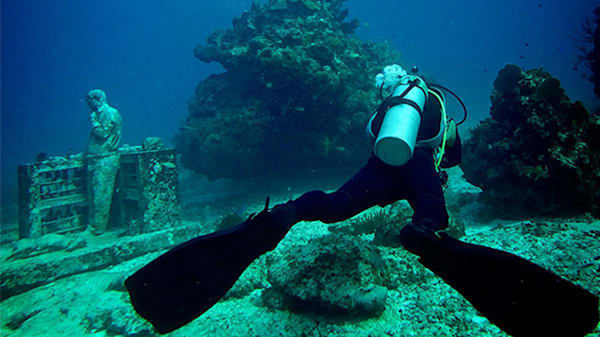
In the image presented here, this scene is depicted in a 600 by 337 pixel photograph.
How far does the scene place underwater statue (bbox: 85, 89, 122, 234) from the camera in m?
7.78

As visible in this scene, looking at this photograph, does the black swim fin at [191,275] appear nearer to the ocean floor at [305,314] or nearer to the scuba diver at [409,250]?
the scuba diver at [409,250]

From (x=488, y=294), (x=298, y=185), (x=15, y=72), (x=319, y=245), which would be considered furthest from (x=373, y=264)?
(x=15, y=72)

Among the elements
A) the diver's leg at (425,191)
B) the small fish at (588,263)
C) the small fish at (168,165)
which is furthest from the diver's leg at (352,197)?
the small fish at (168,165)

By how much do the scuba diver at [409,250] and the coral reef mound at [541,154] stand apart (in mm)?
3591

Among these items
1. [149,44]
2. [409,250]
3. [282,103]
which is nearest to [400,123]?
[409,250]

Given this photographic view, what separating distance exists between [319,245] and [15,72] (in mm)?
189912

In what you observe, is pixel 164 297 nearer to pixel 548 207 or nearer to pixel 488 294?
pixel 488 294

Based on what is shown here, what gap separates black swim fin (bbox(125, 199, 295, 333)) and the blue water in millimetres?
106392

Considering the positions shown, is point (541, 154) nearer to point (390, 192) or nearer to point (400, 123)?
point (390, 192)

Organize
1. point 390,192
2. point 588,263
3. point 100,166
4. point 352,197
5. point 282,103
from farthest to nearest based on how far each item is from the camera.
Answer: point 282,103 → point 100,166 → point 588,263 → point 390,192 → point 352,197

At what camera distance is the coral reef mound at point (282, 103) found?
953 cm

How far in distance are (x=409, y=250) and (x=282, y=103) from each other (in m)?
8.40

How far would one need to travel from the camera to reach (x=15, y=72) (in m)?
131

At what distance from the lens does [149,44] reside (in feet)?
520
